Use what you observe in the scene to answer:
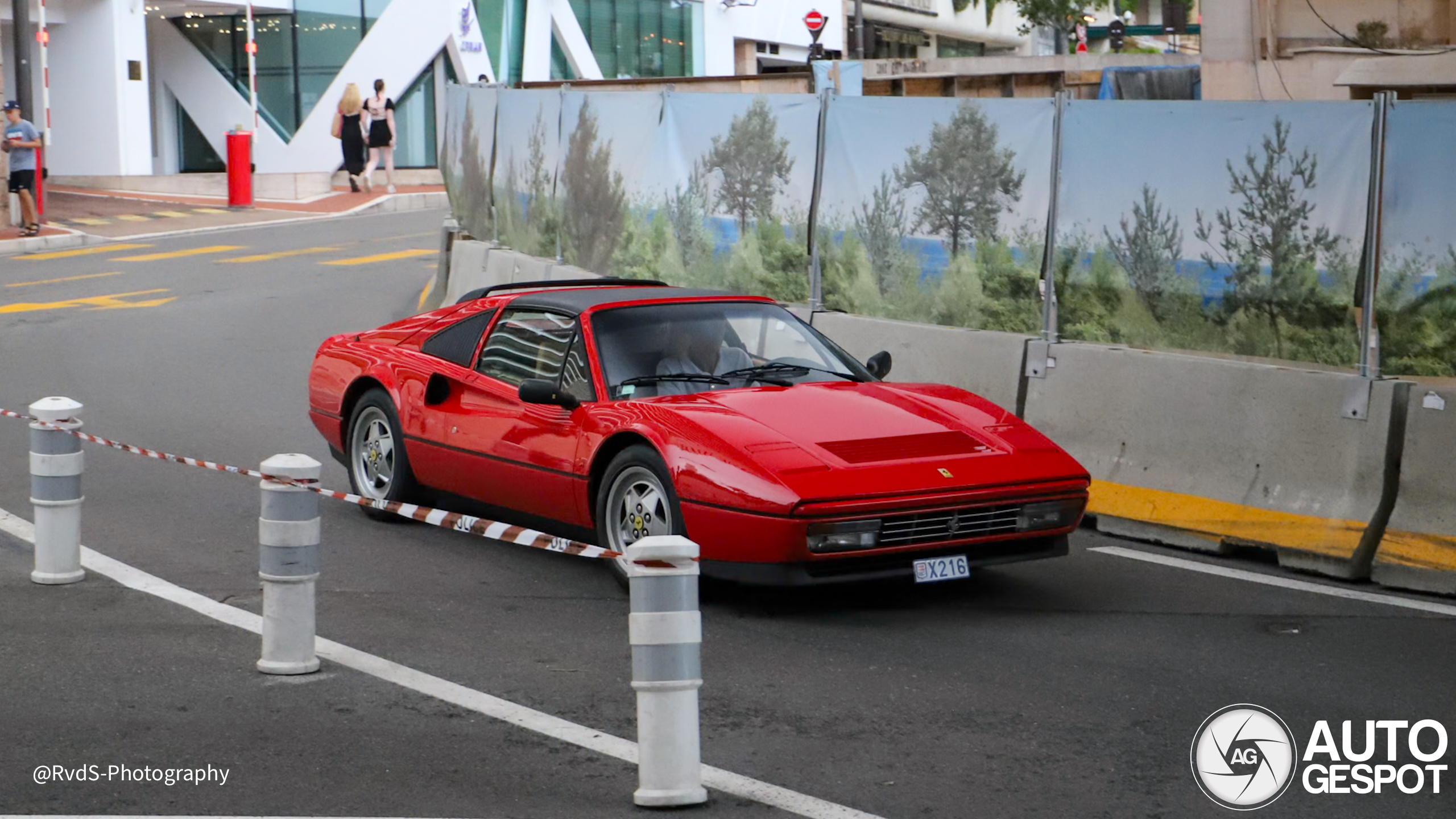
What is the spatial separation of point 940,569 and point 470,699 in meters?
2.11

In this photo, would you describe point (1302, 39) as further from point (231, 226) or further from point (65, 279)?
point (231, 226)

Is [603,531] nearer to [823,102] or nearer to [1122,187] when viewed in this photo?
[1122,187]

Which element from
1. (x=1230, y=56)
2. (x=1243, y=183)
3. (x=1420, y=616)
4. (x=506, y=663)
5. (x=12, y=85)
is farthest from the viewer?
(x=12, y=85)

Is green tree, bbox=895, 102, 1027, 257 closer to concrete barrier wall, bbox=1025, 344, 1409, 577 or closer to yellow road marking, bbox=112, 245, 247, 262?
concrete barrier wall, bbox=1025, 344, 1409, 577

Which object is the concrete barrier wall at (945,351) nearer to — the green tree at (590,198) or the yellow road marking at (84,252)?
the green tree at (590,198)

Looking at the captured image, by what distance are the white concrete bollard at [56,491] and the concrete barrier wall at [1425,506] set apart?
19.6 feet

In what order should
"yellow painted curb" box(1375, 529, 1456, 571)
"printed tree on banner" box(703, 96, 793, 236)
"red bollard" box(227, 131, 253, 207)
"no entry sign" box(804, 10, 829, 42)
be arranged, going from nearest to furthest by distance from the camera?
"yellow painted curb" box(1375, 529, 1456, 571) → "printed tree on banner" box(703, 96, 793, 236) → "red bollard" box(227, 131, 253, 207) → "no entry sign" box(804, 10, 829, 42)

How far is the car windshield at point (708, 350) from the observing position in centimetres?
820

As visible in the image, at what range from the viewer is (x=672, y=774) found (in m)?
5.05

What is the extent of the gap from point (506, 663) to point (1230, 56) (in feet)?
55.9

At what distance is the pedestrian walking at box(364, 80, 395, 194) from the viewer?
3544cm

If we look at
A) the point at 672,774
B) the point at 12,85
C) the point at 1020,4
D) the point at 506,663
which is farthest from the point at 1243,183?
the point at 1020,4

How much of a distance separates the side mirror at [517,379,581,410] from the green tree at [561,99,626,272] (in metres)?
6.83

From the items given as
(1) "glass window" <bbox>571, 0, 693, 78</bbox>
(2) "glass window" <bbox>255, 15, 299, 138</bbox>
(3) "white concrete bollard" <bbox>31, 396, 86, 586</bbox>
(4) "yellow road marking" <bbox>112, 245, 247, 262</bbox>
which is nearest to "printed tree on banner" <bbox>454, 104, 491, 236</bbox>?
(4) "yellow road marking" <bbox>112, 245, 247, 262</bbox>
